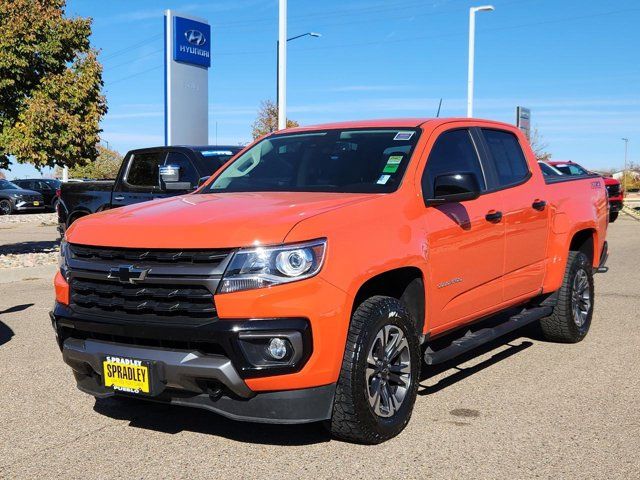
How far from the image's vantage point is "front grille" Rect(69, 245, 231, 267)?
3.82 m

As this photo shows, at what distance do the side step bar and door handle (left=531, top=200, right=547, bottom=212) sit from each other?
0.86 meters

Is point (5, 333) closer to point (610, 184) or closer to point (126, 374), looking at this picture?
point (126, 374)

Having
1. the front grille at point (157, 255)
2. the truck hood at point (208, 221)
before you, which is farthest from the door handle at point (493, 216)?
the front grille at point (157, 255)

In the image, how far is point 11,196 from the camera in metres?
32.8

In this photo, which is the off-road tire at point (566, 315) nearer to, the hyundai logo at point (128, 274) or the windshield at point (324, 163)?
the windshield at point (324, 163)

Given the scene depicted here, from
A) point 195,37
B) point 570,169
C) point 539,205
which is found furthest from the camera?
point 570,169

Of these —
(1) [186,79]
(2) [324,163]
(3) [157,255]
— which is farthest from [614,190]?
(3) [157,255]

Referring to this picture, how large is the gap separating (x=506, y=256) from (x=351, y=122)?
154 cm

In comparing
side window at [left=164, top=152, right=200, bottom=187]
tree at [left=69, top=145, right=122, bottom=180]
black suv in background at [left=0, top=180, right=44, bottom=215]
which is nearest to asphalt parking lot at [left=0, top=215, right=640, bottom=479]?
side window at [left=164, top=152, right=200, bottom=187]

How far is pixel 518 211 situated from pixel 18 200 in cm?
3057

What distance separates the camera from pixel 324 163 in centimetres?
531

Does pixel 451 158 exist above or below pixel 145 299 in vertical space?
above

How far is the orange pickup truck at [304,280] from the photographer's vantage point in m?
3.79

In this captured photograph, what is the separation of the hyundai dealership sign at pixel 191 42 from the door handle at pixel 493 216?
15692mm
